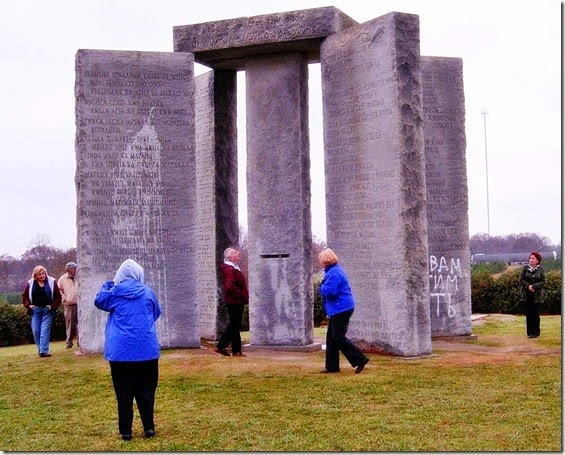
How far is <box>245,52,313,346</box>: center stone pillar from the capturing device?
1477cm

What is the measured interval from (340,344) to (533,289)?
4921mm

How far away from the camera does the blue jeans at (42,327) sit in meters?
14.2

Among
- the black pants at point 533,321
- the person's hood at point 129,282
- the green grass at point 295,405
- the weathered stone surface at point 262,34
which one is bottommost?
the green grass at point 295,405

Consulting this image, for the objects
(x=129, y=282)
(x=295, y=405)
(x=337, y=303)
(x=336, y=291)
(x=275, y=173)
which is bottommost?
(x=295, y=405)

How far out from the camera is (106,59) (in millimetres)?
14148

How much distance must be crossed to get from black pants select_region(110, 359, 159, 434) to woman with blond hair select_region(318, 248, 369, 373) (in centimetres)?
351

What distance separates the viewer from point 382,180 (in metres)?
13.3

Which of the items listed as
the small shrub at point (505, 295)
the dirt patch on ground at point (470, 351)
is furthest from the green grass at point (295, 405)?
the small shrub at point (505, 295)

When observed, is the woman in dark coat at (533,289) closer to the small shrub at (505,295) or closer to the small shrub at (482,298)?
the small shrub at (505,295)

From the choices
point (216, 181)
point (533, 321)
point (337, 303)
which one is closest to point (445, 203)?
point (533, 321)

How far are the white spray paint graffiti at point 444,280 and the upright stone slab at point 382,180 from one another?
7.94 feet

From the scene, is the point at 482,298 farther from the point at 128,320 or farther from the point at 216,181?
the point at 128,320

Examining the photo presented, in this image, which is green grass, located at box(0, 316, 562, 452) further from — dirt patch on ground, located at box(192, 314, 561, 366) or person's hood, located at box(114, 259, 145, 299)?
person's hood, located at box(114, 259, 145, 299)

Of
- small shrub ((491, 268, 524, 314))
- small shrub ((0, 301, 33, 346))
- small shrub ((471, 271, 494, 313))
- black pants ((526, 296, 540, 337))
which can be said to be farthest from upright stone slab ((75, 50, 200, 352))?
small shrub ((491, 268, 524, 314))
